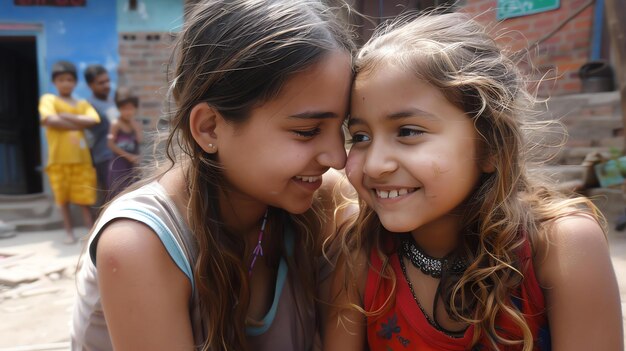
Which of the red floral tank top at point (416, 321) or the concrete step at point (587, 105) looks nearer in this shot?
the red floral tank top at point (416, 321)

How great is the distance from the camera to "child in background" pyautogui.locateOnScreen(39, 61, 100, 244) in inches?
193

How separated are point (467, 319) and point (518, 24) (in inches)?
179

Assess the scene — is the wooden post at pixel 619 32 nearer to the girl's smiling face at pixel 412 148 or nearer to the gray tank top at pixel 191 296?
the girl's smiling face at pixel 412 148

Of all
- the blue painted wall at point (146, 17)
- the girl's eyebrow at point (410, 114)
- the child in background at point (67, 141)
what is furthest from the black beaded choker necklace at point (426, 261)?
the blue painted wall at point (146, 17)

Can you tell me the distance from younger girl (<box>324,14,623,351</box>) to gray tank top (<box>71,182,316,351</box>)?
18 cm

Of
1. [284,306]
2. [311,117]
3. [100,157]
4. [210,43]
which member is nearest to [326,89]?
[311,117]

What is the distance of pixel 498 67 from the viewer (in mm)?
1257

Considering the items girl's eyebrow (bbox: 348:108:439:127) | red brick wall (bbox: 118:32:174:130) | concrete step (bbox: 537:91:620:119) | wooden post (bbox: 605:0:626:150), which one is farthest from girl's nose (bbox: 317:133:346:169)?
red brick wall (bbox: 118:32:174:130)

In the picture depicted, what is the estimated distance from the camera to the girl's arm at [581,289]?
1.17 metres

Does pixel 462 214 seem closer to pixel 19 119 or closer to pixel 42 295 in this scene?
pixel 42 295

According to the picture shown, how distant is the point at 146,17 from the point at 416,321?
548cm

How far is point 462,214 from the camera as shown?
134 cm

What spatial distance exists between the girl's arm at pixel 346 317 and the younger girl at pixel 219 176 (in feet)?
0.50

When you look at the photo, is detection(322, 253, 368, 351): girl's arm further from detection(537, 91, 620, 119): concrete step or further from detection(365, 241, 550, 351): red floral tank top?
detection(537, 91, 620, 119): concrete step
